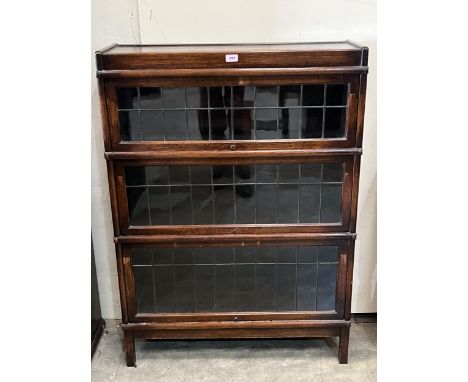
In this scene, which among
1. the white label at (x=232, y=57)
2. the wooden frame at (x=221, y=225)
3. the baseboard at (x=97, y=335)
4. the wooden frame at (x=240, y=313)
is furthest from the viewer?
the baseboard at (x=97, y=335)

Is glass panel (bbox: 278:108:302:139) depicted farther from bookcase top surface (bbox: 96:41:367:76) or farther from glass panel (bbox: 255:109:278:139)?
bookcase top surface (bbox: 96:41:367:76)

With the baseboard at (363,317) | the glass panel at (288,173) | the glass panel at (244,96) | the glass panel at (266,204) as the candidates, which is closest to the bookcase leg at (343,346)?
the baseboard at (363,317)

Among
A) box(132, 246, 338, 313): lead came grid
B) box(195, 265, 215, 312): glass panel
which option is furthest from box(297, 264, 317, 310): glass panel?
box(195, 265, 215, 312): glass panel

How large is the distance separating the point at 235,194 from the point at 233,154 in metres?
0.17

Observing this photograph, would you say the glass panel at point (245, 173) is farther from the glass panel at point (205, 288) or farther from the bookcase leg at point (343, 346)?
the bookcase leg at point (343, 346)

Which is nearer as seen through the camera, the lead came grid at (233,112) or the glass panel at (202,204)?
the lead came grid at (233,112)

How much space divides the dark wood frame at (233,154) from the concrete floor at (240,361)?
0.08 meters

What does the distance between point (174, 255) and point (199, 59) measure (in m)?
0.76

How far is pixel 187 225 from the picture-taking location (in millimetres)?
2053

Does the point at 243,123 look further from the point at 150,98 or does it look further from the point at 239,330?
the point at 239,330

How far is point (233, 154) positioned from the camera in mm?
1935

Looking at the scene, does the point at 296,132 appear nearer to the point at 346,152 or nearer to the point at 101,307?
the point at 346,152

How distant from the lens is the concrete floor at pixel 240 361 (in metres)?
2.19

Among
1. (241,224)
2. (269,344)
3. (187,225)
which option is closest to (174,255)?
(187,225)
